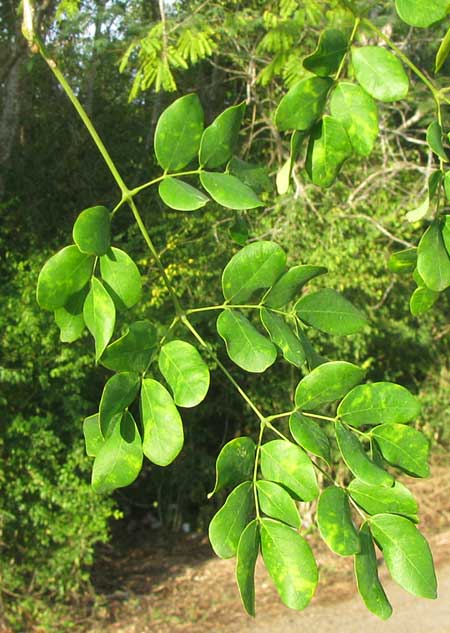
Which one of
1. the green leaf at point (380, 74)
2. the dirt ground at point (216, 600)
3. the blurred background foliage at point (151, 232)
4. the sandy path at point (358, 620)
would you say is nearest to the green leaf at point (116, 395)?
the green leaf at point (380, 74)

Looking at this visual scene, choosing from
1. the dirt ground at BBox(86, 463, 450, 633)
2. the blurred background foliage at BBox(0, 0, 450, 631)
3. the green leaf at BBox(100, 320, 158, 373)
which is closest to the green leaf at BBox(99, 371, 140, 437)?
the green leaf at BBox(100, 320, 158, 373)

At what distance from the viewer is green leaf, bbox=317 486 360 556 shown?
622 mm

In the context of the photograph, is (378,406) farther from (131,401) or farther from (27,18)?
(27,18)

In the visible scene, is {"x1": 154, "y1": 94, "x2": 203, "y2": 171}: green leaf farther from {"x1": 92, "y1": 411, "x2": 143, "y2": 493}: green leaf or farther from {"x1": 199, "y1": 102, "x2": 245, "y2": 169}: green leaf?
{"x1": 92, "y1": 411, "x2": 143, "y2": 493}: green leaf

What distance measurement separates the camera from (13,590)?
4277 mm

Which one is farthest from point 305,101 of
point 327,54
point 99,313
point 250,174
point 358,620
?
point 358,620

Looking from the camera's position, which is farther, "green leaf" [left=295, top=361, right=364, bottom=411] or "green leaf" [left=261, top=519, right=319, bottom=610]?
"green leaf" [left=295, top=361, right=364, bottom=411]

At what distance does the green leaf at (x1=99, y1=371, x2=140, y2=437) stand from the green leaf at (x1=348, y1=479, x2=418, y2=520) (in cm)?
21

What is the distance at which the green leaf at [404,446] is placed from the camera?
27.0 inches

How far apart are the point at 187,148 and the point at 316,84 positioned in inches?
5.2

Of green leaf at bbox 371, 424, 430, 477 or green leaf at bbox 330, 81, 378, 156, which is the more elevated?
green leaf at bbox 330, 81, 378, 156

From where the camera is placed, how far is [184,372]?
654 millimetres

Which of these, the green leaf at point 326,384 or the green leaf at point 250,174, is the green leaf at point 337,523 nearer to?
the green leaf at point 326,384

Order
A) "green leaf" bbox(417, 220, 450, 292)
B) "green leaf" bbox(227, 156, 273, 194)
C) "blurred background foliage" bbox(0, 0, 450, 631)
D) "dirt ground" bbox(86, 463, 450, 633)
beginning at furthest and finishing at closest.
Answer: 1. "dirt ground" bbox(86, 463, 450, 633)
2. "blurred background foliage" bbox(0, 0, 450, 631)
3. "green leaf" bbox(227, 156, 273, 194)
4. "green leaf" bbox(417, 220, 450, 292)
